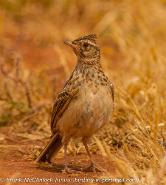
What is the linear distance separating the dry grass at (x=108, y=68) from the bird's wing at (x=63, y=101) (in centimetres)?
49

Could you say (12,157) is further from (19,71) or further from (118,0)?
(118,0)

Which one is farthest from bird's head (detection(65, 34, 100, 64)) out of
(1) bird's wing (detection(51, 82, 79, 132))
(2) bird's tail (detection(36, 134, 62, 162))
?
(2) bird's tail (detection(36, 134, 62, 162))

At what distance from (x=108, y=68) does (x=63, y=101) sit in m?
4.20

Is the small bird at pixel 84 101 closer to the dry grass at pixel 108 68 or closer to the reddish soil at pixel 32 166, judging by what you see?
the reddish soil at pixel 32 166

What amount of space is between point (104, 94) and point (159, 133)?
0.82 metres

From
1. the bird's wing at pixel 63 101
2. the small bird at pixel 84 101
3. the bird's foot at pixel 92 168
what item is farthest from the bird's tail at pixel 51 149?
the bird's foot at pixel 92 168

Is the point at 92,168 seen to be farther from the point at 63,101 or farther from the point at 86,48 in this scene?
the point at 86,48

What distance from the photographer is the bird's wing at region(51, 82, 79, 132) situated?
8438mm

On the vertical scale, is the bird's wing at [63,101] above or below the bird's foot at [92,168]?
above

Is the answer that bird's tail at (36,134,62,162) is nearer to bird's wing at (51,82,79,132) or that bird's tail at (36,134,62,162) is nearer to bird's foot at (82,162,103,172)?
bird's wing at (51,82,79,132)

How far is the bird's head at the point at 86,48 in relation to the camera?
347 inches

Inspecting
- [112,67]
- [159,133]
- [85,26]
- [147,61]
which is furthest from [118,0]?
[159,133]

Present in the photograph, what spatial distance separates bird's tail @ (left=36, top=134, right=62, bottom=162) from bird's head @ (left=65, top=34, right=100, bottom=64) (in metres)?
0.76

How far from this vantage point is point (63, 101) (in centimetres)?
855
